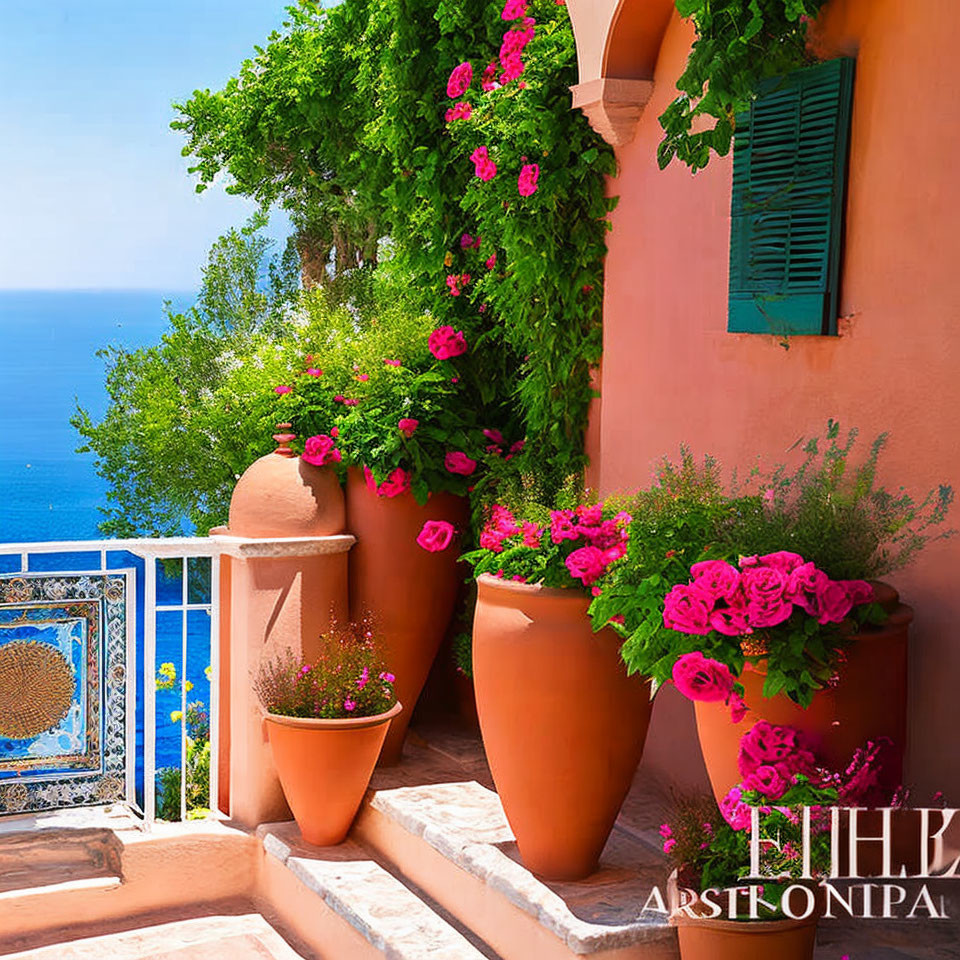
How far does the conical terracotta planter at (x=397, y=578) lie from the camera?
5.20m

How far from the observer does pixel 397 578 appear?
5.20 meters

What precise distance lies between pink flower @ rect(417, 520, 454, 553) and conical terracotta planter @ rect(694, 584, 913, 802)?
6.08 feet

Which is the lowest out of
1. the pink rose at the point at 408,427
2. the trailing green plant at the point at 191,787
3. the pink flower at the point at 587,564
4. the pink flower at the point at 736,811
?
the trailing green plant at the point at 191,787

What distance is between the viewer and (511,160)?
5.07 meters

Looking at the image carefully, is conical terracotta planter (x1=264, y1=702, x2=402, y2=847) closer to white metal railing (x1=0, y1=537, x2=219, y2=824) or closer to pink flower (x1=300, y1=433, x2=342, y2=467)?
white metal railing (x1=0, y1=537, x2=219, y2=824)

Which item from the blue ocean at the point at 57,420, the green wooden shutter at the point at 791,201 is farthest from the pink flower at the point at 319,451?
the blue ocean at the point at 57,420

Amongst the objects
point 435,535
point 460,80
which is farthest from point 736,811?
point 460,80

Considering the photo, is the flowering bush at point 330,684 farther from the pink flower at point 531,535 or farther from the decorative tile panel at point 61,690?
the pink flower at point 531,535

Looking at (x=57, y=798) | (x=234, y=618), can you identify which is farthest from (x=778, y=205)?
(x=57, y=798)

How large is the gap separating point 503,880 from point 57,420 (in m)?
33.6

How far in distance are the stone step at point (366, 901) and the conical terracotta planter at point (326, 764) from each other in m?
0.12

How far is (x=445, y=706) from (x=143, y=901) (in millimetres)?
1636

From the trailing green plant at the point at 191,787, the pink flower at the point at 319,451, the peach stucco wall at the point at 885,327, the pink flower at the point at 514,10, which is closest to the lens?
the peach stucco wall at the point at 885,327

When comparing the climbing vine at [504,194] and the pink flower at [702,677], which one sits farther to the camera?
the climbing vine at [504,194]
